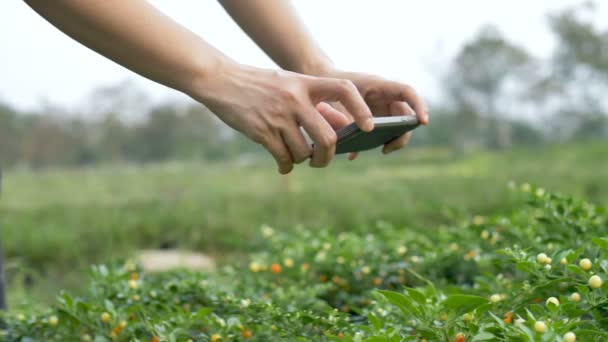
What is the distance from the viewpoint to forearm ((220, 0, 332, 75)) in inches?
59.4

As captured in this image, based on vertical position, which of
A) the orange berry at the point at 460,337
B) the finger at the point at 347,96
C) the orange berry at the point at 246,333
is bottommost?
the orange berry at the point at 246,333

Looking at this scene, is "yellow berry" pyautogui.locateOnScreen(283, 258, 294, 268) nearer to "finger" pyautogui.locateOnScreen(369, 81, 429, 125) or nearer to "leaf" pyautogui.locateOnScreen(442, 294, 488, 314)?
"finger" pyautogui.locateOnScreen(369, 81, 429, 125)

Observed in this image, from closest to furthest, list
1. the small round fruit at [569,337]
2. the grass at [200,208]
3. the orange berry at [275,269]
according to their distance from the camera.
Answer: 1. the small round fruit at [569,337]
2. the orange berry at [275,269]
3. the grass at [200,208]

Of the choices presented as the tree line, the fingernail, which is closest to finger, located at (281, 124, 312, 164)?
the fingernail

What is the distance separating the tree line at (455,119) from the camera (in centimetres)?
930

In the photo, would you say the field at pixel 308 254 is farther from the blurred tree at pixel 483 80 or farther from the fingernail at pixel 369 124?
the blurred tree at pixel 483 80

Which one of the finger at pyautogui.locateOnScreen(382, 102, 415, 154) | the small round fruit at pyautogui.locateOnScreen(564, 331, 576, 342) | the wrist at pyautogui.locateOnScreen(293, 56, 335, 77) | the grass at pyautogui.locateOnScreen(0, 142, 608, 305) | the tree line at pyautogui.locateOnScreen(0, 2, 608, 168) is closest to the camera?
the small round fruit at pyautogui.locateOnScreen(564, 331, 576, 342)

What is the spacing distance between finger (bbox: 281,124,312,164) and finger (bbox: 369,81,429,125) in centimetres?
28

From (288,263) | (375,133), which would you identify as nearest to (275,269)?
(288,263)

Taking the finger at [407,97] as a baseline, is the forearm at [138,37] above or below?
above

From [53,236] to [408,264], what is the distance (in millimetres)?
3210

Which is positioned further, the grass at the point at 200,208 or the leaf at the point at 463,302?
the grass at the point at 200,208

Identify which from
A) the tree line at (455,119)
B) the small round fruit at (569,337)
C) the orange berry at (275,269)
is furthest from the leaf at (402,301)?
the tree line at (455,119)

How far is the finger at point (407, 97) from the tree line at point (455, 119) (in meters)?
8.23
